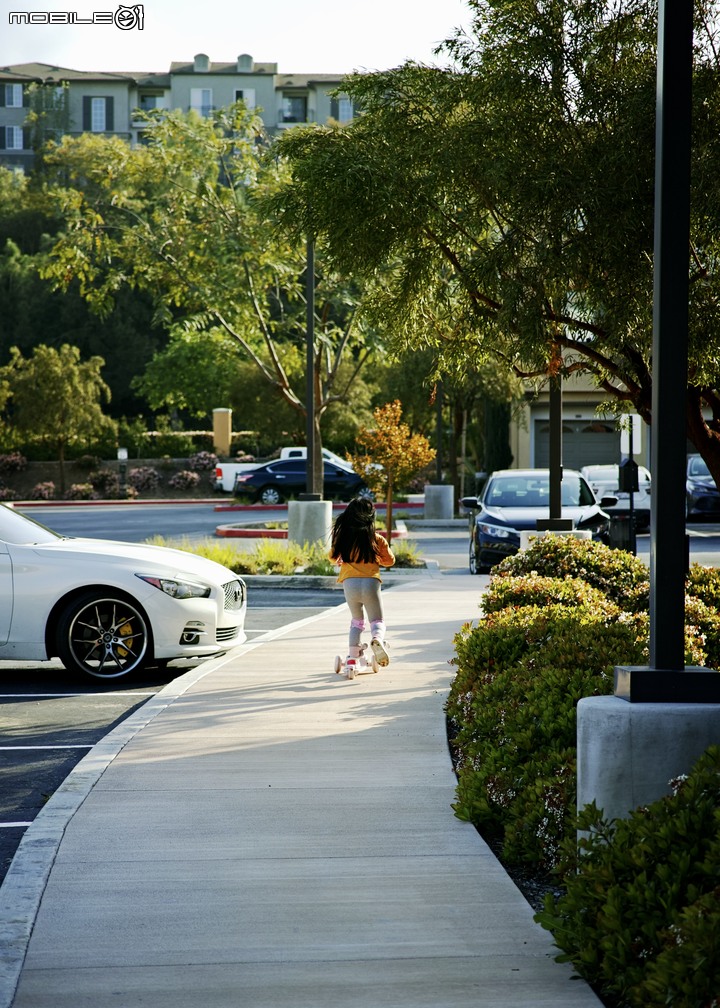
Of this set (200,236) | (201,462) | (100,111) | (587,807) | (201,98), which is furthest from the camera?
(100,111)

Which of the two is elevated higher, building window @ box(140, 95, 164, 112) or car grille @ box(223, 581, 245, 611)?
building window @ box(140, 95, 164, 112)

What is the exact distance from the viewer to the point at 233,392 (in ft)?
164

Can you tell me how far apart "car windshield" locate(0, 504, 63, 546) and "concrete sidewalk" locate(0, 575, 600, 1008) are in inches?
112

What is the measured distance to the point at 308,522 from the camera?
21.1 m

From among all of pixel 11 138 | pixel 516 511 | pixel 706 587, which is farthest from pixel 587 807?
pixel 11 138

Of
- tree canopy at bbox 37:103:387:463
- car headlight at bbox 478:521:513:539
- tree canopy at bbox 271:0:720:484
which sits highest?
tree canopy at bbox 37:103:387:463

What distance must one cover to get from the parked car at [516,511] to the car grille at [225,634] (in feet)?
28.4

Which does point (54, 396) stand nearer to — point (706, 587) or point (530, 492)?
point (530, 492)

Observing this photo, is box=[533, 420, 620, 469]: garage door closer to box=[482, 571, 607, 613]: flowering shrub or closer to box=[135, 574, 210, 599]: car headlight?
box=[482, 571, 607, 613]: flowering shrub

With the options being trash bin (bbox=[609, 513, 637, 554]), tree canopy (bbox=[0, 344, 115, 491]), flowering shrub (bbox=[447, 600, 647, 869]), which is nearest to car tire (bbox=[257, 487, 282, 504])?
tree canopy (bbox=[0, 344, 115, 491])

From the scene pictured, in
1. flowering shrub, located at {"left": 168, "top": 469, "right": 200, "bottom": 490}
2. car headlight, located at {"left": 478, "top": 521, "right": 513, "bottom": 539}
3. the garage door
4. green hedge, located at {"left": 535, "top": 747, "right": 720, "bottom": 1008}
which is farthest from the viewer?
flowering shrub, located at {"left": 168, "top": 469, "right": 200, "bottom": 490}

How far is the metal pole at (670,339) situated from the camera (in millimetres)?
4859

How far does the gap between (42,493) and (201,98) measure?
4820cm

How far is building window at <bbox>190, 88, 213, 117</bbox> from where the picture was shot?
86.9 metres
